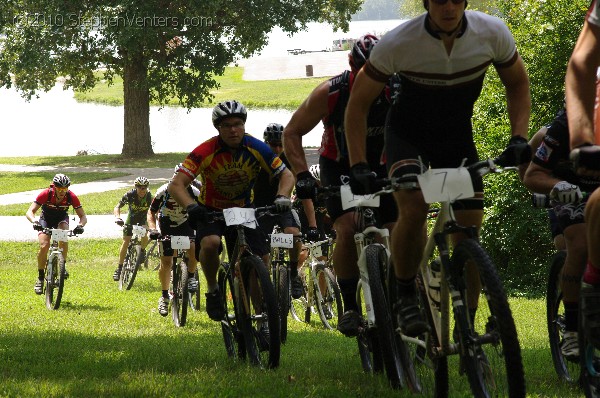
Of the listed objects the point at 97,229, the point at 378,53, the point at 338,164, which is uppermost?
the point at 378,53

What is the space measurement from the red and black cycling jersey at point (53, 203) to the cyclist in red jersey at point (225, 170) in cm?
861

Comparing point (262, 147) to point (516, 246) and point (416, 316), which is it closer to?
point (416, 316)

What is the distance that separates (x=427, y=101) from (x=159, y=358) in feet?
12.8

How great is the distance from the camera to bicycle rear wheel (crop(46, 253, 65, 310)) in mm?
16188

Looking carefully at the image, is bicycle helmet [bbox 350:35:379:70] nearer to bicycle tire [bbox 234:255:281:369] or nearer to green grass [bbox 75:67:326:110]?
bicycle tire [bbox 234:255:281:369]

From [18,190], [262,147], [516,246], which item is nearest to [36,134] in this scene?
[18,190]

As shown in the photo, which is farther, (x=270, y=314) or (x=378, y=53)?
(x=270, y=314)

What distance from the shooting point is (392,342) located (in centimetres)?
654

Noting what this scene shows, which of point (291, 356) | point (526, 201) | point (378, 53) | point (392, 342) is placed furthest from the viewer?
point (526, 201)

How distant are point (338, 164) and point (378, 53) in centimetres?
213

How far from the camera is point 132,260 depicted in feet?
64.2

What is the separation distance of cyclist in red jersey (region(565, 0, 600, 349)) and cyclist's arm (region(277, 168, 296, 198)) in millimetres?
4504

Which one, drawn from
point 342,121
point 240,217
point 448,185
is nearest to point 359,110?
point 448,185

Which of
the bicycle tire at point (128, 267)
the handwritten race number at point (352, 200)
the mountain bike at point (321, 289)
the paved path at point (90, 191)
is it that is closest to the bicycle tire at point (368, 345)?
the handwritten race number at point (352, 200)
